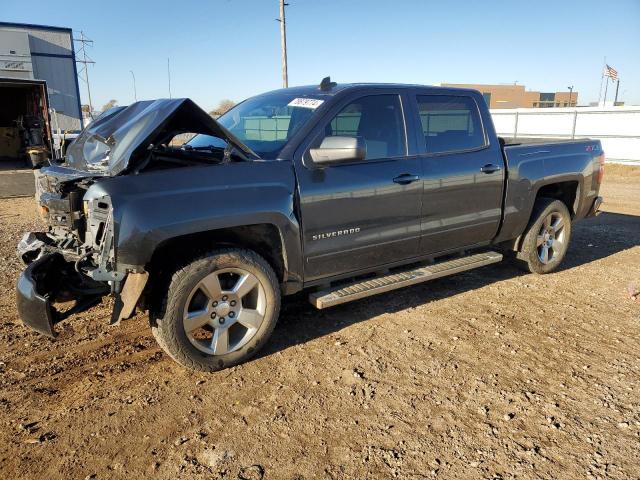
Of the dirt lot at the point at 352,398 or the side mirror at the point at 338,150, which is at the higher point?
the side mirror at the point at 338,150

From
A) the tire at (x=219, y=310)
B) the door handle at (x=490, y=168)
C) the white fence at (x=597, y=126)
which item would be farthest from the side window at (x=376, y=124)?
the white fence at (x=597, y=126)

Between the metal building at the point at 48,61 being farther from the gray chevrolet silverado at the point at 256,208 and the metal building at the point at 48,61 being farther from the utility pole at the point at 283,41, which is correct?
the gray chevrolet silverado at the point at 256,208

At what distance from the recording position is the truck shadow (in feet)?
13.2

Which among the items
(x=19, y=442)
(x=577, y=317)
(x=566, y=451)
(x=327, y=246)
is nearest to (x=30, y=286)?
(x=19, y=442)

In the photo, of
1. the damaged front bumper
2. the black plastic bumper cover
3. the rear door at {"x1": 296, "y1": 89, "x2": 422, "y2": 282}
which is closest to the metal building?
the damaged front bumper

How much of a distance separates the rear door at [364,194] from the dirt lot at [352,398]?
0.64 meters

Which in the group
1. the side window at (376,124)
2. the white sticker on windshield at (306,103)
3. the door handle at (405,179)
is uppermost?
the white sticker on windshield at (306,103)

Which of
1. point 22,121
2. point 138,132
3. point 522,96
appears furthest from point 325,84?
point 522,96

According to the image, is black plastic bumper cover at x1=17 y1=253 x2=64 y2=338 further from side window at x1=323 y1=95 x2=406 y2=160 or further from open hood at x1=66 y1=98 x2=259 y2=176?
side window at x1=323 y1=95 x2=406 y2=160

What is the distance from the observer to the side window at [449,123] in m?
4.31

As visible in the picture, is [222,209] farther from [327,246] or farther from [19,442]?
[19,442]

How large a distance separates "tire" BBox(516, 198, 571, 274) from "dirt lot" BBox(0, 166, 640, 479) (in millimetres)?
774

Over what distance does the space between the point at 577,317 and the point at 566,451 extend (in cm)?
208

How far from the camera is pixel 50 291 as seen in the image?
3.16m
